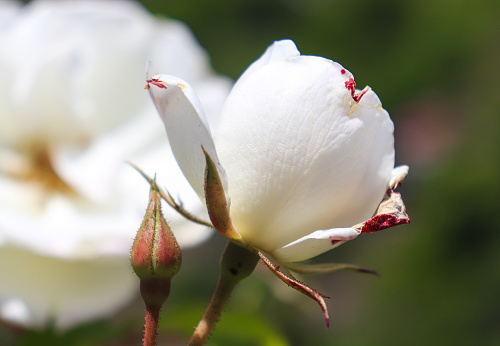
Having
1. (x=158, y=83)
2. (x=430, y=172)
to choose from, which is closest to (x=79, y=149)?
(x=158, y=83)

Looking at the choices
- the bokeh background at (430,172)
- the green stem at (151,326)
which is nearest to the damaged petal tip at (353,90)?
the green stem at (151,326)

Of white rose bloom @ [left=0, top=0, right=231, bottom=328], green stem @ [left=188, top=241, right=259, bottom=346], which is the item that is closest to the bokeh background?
white rose bloom @ [left=0, top=0, right=231, bottom=328]

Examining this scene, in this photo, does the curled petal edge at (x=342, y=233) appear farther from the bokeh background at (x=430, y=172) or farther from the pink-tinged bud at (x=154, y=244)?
the bokeh background at (x=430, y=172)

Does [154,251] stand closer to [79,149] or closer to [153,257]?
[153,257]

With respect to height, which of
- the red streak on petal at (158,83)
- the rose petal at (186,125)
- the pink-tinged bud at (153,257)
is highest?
the red streak on petal at (158,83)

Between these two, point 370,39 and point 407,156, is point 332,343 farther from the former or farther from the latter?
point 407,156

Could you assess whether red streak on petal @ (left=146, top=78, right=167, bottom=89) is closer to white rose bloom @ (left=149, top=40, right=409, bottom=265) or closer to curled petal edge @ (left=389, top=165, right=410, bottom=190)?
white rose bloom @ (left=149, top=40, right=409, bottom=265)
